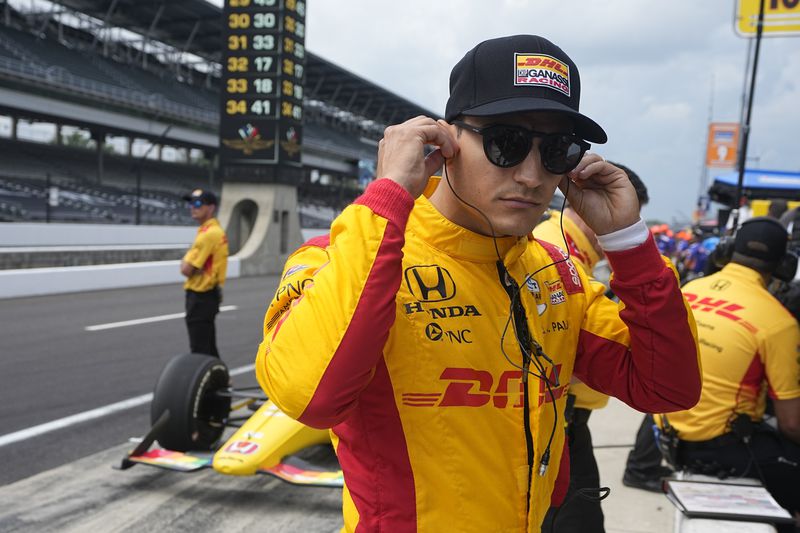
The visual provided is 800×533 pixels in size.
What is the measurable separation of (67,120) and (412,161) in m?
32.7

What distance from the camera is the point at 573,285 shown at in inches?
70.7

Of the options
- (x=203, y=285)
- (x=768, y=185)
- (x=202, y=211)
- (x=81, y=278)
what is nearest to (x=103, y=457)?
(x=203, y=285)

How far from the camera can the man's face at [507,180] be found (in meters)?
1.39

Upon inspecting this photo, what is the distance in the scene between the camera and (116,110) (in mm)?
31359

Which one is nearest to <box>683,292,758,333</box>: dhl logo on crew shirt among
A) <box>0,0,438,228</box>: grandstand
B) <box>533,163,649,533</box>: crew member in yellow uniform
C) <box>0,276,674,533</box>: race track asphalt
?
<box>533,163,649,533</box>: crew member in yellow uniform

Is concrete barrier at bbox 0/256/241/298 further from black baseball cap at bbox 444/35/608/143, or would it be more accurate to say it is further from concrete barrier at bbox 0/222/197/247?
black baseball cap at bbox 444/35/608/143

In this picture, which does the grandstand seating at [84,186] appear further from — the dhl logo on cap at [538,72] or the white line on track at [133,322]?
the dhl logo on cap at [538,72]

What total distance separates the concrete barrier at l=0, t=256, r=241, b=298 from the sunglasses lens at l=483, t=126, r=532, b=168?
1320cm

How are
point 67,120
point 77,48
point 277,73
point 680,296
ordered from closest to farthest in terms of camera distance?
point 680,296 < point 277,73 < point 67,120 < point 77,48

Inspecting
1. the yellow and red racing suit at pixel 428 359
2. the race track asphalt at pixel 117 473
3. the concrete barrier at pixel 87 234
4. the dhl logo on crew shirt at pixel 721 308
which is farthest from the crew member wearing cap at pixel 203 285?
the concrete barrier at pixel 87 234

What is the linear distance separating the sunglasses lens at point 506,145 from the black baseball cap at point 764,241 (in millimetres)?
2206

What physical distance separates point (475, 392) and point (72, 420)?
4.84 m

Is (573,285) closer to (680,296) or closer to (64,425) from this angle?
(680,296)

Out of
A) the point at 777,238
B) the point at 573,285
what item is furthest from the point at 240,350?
the point at 573,285
